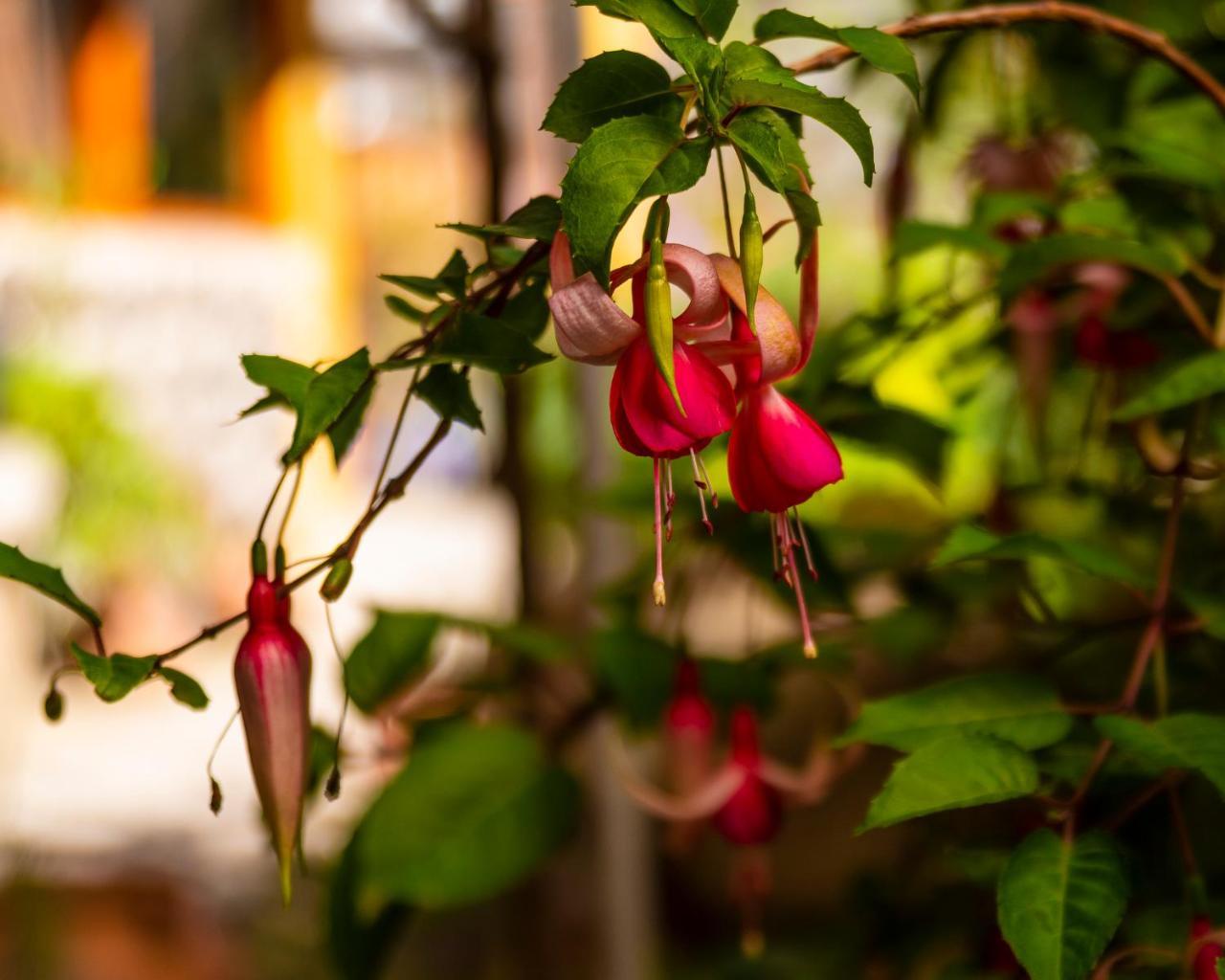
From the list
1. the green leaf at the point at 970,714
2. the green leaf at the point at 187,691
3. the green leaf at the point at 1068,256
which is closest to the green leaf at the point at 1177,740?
the green leaf at the point at 970,714

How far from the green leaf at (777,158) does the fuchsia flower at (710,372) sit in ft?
0.06

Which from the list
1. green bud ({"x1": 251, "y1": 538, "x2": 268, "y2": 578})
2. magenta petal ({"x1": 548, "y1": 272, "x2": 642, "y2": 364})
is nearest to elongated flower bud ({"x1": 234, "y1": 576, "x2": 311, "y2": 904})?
green bud ({"x1": 251, "y1": 538, "x2": 268, "y2": 578})

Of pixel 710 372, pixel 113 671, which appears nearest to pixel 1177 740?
pixel 710 372

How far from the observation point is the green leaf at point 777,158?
0.86 ft

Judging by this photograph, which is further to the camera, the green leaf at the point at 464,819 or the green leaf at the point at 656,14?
the green leaf at the point at 464,819

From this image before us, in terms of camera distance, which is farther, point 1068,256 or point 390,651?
point 390,651

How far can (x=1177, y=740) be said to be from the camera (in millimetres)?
346

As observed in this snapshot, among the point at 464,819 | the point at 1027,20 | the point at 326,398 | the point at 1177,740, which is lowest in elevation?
the point at 464,819

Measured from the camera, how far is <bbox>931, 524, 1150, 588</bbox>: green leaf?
374 millimetres

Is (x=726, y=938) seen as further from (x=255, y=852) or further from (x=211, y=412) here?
(x=211, y=412)

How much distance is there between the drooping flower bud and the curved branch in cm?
29

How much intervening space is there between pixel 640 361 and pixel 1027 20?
0.62 feet

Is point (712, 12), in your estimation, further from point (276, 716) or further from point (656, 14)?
point (276, 716)

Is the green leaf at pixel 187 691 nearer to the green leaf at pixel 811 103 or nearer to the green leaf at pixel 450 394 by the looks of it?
the green leaf at pixel 450 394
